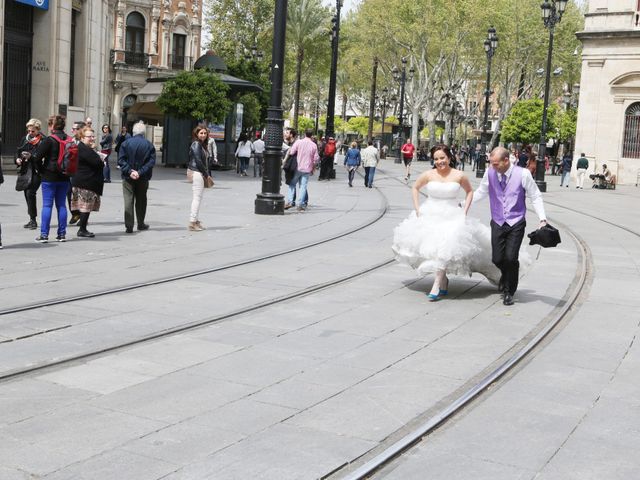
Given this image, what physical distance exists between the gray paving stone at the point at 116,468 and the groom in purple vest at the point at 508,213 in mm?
5639

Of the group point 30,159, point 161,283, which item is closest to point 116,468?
point 161,283

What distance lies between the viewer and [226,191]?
80.0 ft

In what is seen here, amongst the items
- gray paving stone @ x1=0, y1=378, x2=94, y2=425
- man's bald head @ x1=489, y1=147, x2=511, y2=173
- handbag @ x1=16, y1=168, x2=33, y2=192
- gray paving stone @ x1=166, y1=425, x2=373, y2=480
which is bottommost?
gray paving stone @ x1=0, y1=378, x2=94, y2=425

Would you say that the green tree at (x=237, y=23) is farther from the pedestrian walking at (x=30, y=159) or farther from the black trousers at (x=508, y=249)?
the black trousers at (x=508, y=249)

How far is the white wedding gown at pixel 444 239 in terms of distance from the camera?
9398 millimetres

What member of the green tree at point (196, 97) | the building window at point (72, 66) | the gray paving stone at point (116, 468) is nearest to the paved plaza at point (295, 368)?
the gray paving stone at point (116, 468)

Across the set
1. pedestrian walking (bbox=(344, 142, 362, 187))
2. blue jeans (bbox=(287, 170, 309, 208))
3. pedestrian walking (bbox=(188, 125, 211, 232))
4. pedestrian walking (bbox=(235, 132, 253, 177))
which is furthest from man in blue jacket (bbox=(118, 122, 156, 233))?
pedestrian walking (bbox=(235, 132, 253, 177))

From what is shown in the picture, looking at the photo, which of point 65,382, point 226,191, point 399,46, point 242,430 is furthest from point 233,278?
point 399,46

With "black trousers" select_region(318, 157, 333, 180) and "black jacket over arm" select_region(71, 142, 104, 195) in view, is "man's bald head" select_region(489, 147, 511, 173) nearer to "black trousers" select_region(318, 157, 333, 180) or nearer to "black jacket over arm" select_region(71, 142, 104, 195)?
"black jacket over arm" select_region(71, 142, 104, 195)

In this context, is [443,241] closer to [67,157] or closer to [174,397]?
[174,397]

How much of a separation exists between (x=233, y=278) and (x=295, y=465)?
5988 mm

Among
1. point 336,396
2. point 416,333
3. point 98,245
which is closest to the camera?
point 336,396

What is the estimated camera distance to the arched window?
44.0 metres

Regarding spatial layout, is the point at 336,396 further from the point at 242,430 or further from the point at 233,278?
the point at 233,278
